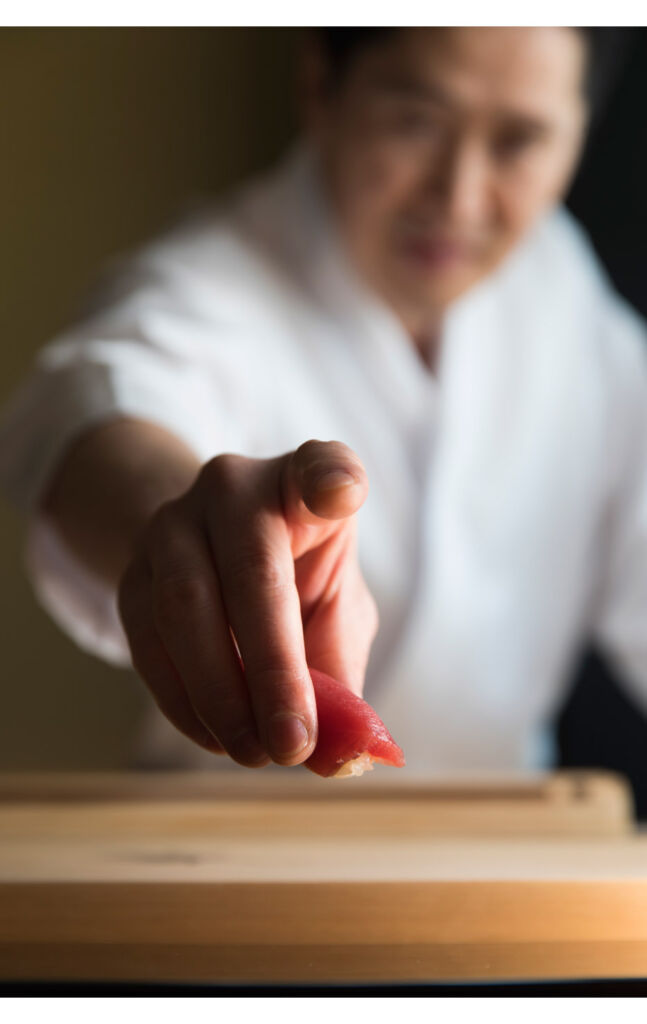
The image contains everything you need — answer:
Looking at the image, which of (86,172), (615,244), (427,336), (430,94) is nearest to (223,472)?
(430,94)

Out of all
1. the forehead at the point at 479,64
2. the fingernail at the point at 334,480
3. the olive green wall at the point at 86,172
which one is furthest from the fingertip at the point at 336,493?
the olive green wall at the point at 86,172

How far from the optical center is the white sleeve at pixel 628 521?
0.86 m

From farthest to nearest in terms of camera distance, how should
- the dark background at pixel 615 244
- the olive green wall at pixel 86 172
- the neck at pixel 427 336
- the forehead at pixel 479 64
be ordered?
the olive green wall at pixel 86 172 < the dark background at pixel 615 244 < the neck at pixel 427 336 < the forehead at pixel 479 64

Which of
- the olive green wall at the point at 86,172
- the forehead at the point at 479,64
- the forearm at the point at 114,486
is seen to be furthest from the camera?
the olive green wall at the point at 86,172

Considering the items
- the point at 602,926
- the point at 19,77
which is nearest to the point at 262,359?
the point at 602,926

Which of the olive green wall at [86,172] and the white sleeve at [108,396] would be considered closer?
the white sleeve at [108,396]

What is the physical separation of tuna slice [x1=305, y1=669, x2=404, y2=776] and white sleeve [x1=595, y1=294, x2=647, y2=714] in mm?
646

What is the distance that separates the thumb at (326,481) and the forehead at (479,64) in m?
0.43

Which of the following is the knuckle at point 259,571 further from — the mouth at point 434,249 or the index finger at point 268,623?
the mouth at point 434,249

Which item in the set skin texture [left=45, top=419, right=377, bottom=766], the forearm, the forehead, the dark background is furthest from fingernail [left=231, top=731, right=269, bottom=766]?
the dark background

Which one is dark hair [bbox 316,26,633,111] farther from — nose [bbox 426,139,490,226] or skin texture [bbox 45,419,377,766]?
skin texture [bbox 45,419,377,766]

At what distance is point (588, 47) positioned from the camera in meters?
0.67

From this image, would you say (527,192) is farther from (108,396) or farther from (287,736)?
(287,736)

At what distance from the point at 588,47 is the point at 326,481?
1.76 ft
